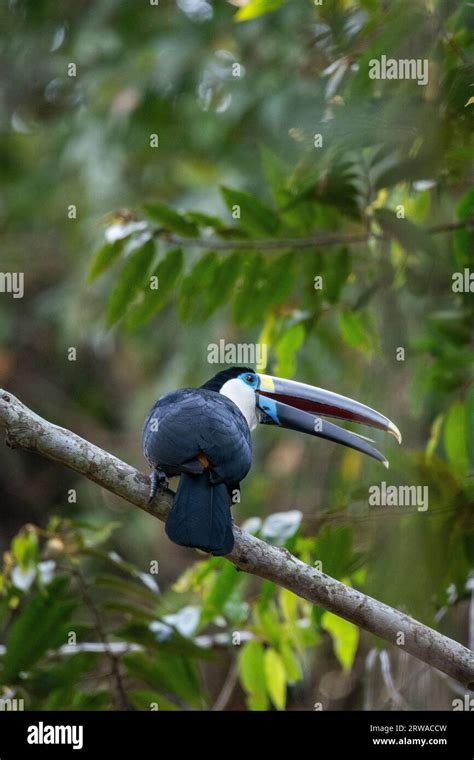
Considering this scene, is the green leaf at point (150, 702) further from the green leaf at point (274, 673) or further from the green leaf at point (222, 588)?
the green leaf at point (222, 588)

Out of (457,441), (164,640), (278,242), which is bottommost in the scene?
(164,640)

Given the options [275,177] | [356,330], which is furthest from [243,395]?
[275,177]

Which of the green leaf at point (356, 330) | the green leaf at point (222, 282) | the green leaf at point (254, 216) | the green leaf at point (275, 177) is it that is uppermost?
the green leaf at point (275, 177)

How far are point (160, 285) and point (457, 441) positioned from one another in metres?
1.29

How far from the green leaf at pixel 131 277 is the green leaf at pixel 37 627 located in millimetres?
1066

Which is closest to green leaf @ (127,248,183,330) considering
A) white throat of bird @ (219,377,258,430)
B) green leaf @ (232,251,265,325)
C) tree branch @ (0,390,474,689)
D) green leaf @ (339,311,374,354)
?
green leaf @ (232,251,265,325)

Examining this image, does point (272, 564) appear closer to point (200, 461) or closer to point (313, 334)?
point (200, 461)

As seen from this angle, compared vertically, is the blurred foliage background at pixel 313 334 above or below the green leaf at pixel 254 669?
above

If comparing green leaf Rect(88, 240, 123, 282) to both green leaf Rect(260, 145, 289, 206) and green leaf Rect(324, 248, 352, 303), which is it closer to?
green leaf Rect(260, 145, 289, 206)

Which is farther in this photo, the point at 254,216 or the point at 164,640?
the point at 254,216

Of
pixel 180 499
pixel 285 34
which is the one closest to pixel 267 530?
pixel 180 499

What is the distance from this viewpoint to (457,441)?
3.60 m

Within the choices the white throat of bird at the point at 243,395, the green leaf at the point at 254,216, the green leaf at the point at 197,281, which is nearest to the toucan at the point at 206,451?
the white throat of bird at the point at 243,395

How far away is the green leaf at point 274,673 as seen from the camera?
12.3ft
